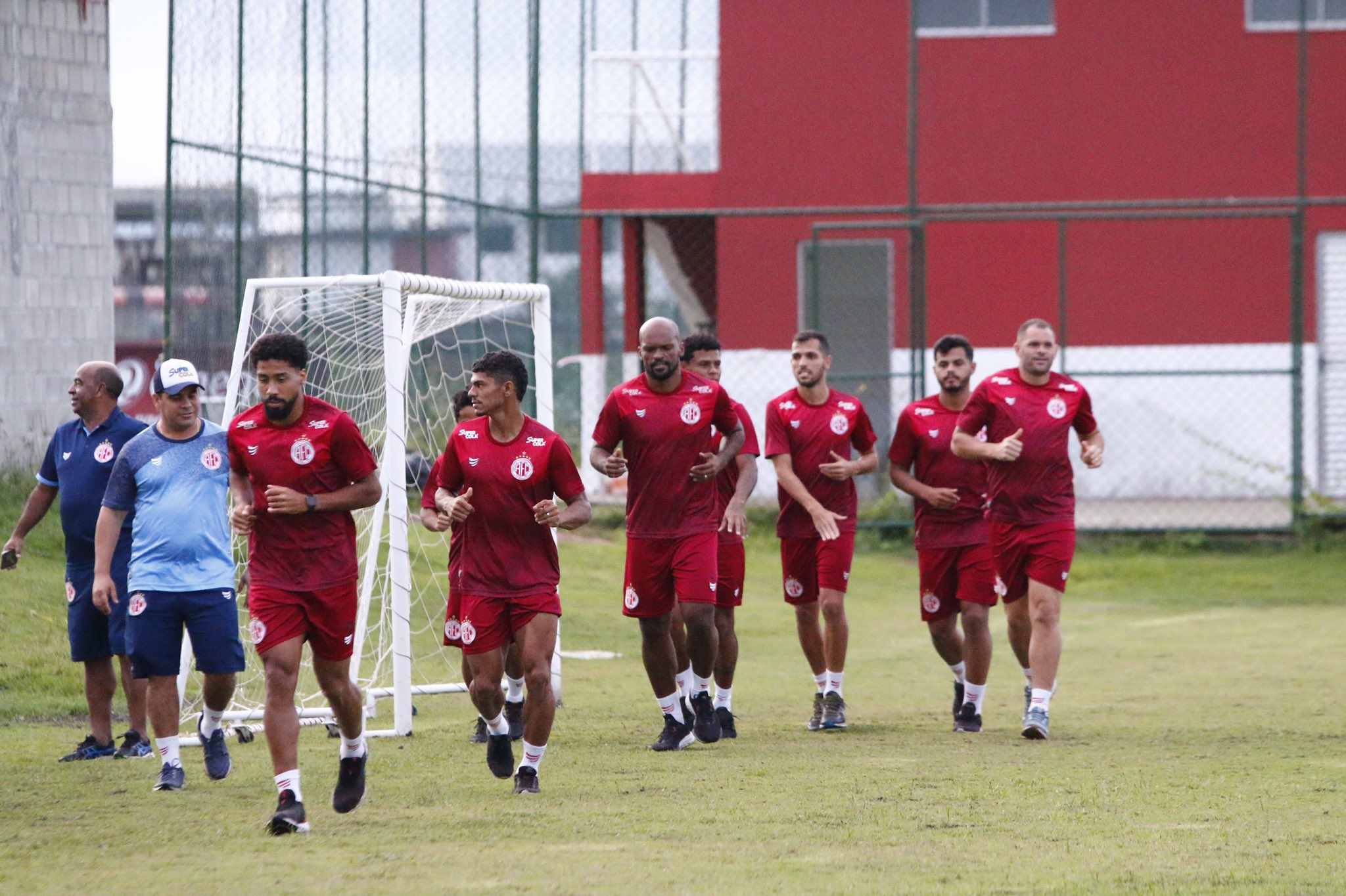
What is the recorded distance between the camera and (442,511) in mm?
7277

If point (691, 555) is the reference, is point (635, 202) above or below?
above

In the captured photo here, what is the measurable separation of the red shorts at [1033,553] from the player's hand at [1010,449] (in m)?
0.43

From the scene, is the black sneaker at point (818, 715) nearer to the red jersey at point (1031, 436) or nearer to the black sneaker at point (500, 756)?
the red jersey at point (1031, 436)

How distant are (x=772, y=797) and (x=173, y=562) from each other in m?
2.72

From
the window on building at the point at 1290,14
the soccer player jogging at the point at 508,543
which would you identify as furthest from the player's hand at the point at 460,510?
the window on building at the point at 1290,14

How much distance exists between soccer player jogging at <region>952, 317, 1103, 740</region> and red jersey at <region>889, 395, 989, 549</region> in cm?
26

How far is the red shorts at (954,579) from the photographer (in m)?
9.51

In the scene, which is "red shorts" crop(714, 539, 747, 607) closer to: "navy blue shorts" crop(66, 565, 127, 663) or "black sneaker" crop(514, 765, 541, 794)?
"black sneaker" crop(514, 765, 541, 794)

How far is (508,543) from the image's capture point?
729 cm

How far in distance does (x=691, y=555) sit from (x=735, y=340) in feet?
44.9

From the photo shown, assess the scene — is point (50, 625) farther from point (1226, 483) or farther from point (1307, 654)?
point (1226, 483)

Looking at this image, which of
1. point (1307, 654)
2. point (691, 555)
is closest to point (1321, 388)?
point (1307, 654)

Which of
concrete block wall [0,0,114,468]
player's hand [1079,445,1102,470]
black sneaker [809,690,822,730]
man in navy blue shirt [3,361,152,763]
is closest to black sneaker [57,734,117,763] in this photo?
man in navy blue shirt [3,361,152,763]

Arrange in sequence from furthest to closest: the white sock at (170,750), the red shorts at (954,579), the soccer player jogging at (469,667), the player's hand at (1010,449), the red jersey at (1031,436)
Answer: the red shorts at (954,579) → the red jersey at (1031,436) → the player's hand at (1010,449) → the soccer player jogging at (469,667) → the white sock at (170,750)
